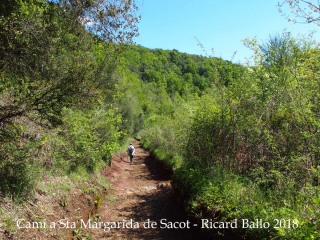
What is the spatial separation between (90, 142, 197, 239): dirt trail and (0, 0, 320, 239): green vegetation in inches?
31.9

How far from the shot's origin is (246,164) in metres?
9.93

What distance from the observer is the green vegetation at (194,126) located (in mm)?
6156

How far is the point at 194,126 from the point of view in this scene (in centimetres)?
1154

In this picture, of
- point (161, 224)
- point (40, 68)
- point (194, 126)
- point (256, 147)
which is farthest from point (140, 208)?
point (40, 68)

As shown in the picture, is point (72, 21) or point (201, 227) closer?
point (72, 21)

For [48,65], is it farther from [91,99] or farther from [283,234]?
[283,234]

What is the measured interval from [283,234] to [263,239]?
2.57 feet

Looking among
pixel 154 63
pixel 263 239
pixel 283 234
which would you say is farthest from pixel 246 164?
pixel 154 63

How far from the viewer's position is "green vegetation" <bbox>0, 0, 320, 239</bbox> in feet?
20.2

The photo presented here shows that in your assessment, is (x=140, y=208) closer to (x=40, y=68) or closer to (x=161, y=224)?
(x=161, y=224)

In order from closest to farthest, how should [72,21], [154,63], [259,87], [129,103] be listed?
[72,21]
[259,87]
[129,103]
[154,63]

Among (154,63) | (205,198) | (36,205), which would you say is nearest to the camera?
(36,205)

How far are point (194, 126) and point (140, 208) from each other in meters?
3.84

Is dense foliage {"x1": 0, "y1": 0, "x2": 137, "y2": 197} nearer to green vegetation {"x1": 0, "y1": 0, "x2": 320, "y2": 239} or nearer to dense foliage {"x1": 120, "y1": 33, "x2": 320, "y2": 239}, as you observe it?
green vegetation {"x1": 0, "y1": 0, "x2": 320, "y2": 239}
